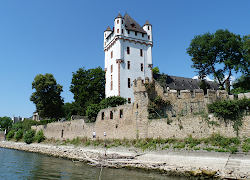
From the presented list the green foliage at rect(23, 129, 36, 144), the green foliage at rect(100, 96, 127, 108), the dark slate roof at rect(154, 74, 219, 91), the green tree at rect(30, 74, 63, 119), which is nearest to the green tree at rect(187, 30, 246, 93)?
the dark slate roof at rect(154, 74, 219, 91)

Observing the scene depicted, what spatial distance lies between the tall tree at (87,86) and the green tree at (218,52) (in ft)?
58.6

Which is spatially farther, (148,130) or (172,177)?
(148,130)

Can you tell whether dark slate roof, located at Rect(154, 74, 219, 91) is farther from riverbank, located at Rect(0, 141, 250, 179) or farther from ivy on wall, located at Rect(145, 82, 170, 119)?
riverbank, located at Rect(0, 141, 250, 179)

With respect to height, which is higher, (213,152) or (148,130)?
(148,130)

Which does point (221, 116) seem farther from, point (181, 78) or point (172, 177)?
point (181, 78)

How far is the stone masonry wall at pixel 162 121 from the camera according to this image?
61.6ft

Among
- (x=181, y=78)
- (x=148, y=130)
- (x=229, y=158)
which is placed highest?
(x=181, y=78)

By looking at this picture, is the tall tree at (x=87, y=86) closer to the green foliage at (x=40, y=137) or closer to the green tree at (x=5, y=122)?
the green foliage at (x=40, y=137)

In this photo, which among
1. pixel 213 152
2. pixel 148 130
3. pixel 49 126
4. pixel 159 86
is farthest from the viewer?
pixel 49 126

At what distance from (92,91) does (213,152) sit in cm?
2972

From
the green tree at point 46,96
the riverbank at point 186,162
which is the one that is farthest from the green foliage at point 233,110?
the green tree at point 46,96

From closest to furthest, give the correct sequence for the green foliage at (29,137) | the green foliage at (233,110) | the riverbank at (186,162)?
1. the riverbank at (186,162)
2. the green foliage at (233,110)
3. the green foliage at (29,137)

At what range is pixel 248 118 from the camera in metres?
16.7

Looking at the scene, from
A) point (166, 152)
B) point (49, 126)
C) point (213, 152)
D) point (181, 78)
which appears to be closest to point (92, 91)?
point (49, 126)
